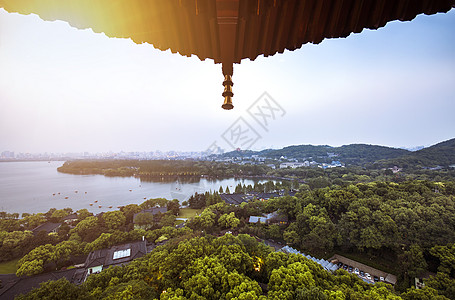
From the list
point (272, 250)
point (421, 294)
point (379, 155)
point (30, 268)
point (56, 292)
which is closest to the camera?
point (56, 292)

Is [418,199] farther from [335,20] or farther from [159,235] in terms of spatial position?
[159,235]

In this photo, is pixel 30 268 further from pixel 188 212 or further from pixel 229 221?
pixel 188 212

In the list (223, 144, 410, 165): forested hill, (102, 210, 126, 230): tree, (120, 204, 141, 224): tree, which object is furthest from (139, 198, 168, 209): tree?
(223, 144, 410, 165): forested hill

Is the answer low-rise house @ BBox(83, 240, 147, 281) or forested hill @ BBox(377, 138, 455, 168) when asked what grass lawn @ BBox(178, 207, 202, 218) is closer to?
low-rise house @ BBox(83, 240, 147, 281)

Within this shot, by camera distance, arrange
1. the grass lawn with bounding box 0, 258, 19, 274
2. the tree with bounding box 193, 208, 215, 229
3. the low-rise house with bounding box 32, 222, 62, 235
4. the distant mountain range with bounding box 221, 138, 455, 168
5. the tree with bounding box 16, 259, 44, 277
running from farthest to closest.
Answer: the distant mountain range with bounding box 221, 138, 455, 168 < the low-rise house with bounding box 32, 222, 62, 235 < the tree with bounding box 193, 208, 215, 229 < the grass lawn with bounding box 0, 258, 19, 274 < the tree with bounding box 16, 259, 44, 277

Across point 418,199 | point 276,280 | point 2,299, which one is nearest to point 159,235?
point 2,299

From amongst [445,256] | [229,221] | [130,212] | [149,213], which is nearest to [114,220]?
[130,212]
